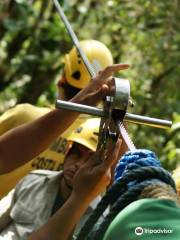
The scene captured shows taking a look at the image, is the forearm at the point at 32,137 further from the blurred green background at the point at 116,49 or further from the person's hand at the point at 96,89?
the blurred green background at the point at 116,49

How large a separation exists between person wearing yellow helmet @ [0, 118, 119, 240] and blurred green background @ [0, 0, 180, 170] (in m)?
1.23

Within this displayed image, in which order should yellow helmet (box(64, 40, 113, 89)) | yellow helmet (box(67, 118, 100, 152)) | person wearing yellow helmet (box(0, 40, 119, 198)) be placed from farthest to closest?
1. yellow helmet (box(64, 40, 113, 89))
2. person wearing yellow helmet (box(0, 40, 119, 198))
3. yellow helmet (box(67, 118, 100, 152))

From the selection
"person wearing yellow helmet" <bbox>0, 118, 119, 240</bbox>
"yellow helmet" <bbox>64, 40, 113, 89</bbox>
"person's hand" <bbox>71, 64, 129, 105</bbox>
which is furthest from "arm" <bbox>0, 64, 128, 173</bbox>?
"yellow helmet" <bbox>64, 40, 113, 89</bbox>

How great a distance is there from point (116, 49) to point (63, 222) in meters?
4.15

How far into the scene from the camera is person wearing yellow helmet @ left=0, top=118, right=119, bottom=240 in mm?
2344

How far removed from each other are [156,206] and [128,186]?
148 mm

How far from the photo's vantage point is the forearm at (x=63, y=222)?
1.73 meters

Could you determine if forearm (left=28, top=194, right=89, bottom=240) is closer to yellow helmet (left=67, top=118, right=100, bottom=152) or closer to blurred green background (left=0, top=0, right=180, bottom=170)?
yellow helmet (left=67, top=118, right=100, bottom=152)

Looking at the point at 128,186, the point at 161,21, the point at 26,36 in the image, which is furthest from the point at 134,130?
the point at 128,186

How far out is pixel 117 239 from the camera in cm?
102

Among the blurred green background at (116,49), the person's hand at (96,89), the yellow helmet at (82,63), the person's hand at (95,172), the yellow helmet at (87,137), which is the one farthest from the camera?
the blurred green background at (116,49)

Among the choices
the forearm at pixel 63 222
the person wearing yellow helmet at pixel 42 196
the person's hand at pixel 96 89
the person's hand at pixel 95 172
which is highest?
the person's hand at pixel 96 89

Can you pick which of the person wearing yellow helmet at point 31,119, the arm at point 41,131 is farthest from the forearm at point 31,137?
the person wearing yellow helmet at point 31,119

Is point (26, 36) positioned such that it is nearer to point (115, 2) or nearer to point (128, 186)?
point (115, 2)
